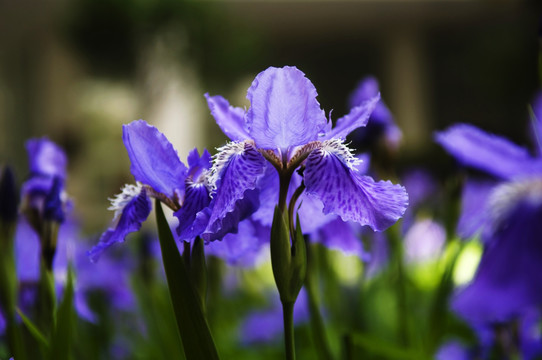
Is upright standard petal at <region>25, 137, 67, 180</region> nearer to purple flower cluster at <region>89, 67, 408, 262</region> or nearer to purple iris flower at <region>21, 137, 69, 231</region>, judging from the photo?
purple iris flower at <region>21, 137, 69, 231</region>

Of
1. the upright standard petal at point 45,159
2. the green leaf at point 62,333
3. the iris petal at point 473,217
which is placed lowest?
the green leaf at point 62,333

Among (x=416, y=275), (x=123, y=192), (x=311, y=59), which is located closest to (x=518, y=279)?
(x=123, y=192)

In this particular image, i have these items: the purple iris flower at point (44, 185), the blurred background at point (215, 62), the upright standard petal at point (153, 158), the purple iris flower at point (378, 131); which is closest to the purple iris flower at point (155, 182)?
the upright standard petal at point (153, 158)

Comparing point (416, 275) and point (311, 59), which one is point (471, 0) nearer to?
point (311, 59)

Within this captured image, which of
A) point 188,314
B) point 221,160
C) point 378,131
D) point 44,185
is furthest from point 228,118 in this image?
point 378,131

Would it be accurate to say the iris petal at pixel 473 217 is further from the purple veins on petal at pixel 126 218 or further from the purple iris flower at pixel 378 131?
the purple veins on petal at pixel 126 218

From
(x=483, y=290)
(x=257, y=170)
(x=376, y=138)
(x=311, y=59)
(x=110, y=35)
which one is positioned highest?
(x=311, y=59)

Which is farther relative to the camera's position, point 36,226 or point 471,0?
point 471,0
